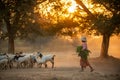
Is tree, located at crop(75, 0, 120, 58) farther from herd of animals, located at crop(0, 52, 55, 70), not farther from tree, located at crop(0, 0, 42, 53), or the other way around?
herd of animals, located at crop(0, 52, 55, 70)

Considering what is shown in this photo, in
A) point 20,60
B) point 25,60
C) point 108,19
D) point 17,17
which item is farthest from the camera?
point 17,17

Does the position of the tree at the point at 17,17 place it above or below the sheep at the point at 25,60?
above

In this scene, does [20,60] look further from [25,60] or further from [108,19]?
[108,19]

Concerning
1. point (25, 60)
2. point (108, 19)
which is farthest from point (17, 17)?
point (108, 19)

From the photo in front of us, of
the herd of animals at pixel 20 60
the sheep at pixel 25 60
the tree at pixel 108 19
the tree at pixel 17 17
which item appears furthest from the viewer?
the tree at pixel 108 19

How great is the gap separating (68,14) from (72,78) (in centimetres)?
1518

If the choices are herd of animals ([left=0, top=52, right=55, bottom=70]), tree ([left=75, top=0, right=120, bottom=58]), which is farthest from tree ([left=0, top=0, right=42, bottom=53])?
tree ([left=75, top=0, right=120, bottom=58])

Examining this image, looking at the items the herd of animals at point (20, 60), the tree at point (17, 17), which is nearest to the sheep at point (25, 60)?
the herd of animals at point (20, 60)

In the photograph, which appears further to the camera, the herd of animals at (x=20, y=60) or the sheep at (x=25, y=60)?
the sheep at (x=25, y=60)

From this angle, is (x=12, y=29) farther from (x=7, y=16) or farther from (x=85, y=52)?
(x=85, y=52)

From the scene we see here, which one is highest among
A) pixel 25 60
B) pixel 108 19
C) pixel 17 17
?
pixel 17 17

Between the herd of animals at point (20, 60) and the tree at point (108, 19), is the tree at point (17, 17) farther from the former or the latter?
the tree at point (108, 19)

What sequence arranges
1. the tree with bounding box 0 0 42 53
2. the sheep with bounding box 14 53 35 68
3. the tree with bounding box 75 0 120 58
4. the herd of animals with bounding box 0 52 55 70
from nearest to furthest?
1. the herd of animals with bounding box 0 52 55 70
2. the sheep with bounding box 14 53 35 68
3. the tree with bounding box 0 0 42 53
4. the tree with bounding box 75 0 120 58

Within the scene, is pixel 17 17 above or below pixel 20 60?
above
